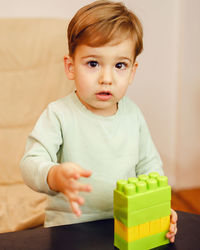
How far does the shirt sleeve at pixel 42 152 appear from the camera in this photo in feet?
2.46

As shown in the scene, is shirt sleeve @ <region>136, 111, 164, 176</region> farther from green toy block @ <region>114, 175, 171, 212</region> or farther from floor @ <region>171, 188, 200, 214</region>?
floor @ <region>171, 188, 200, 214</region>

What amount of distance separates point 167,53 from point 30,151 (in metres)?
1.56

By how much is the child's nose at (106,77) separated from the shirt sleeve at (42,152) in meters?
0.17

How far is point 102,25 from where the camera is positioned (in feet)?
2.77

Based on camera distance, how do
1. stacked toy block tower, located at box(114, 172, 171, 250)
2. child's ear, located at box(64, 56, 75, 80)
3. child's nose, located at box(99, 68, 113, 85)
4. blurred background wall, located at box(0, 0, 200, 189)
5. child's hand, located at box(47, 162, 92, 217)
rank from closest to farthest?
child's hand, located at box(47, 162, 92, 217) < stacked toy block tower, located at box(114, 172, 171, 250) < child's nose, located at box(99, 68, 113, 85) < child's ear, located at box(64, 56, 75, 80) < blurred background wall, located at box(0, 0, 200, 189)

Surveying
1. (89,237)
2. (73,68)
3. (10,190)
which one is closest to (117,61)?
(73,68)

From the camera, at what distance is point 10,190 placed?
156cm

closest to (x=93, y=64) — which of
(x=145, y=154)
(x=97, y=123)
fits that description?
(x=97, y=123)

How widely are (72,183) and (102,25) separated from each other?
42 centimetres

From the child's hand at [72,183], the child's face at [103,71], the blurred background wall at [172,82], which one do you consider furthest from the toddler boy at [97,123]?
the blurred background wall at [172,82]

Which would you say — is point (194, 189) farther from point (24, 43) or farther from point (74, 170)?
point (74, 170)

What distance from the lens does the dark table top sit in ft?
2.39

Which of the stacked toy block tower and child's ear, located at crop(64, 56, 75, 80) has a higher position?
child's ear, located at crop(64, 56, 75, 80)

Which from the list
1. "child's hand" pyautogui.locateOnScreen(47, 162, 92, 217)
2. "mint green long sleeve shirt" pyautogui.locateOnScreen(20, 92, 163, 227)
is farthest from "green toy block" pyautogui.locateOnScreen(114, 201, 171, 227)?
"mint green long sleeve shirt" pyautogui.locateOnScreen(20, 92, 163, 227)
